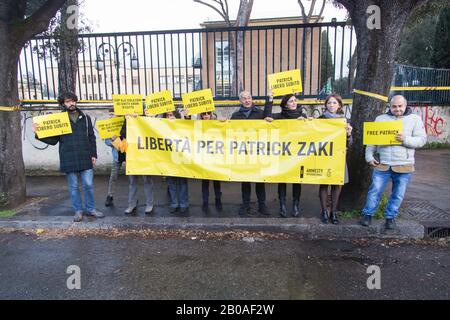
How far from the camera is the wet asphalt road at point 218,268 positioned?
335 cm

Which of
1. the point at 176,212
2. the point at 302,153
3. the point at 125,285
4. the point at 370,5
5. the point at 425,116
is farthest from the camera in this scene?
the point at 425,116

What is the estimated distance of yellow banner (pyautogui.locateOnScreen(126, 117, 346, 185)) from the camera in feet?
16.3

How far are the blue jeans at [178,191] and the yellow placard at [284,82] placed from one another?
206 cm

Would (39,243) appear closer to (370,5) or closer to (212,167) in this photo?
(212,167)

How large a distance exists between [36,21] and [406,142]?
19.5ft

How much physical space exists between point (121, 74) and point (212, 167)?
432 cm

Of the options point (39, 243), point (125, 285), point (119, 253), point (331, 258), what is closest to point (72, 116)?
point (39, 243)

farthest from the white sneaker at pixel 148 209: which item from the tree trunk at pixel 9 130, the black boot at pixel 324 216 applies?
the black boot at pixel 324 216

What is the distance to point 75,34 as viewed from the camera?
8.09 m

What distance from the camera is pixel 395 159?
14.7 ft

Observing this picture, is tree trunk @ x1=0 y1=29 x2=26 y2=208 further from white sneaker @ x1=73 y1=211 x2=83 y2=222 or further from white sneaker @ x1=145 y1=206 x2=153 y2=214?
white sneaker @ x1=145 y1=206 x2=153 y2=214

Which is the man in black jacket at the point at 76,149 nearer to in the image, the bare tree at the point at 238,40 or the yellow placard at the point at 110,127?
the yellow placard at the point at 110,127

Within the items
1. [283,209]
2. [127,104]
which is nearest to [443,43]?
[283,209]

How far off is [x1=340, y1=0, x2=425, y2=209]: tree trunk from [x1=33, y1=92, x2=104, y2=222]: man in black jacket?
13.0 ft
